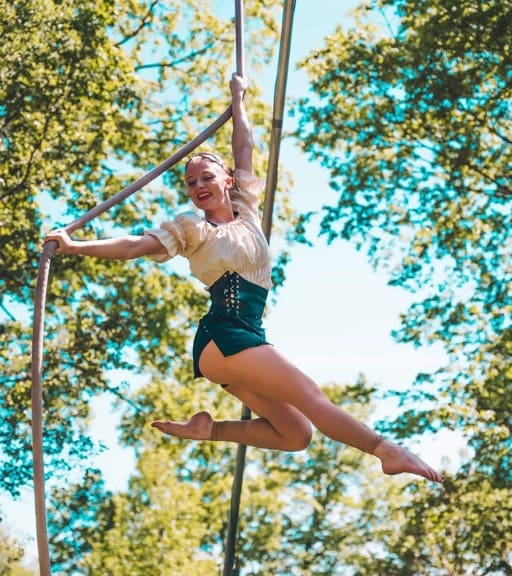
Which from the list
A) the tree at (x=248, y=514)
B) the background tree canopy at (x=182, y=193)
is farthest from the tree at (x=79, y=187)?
the tree at (x=248, y=514)

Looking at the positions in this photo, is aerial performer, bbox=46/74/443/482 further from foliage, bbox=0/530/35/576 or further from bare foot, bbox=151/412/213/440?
foliage, bbox=0/530/35/576

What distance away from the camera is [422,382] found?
10375 millimetres

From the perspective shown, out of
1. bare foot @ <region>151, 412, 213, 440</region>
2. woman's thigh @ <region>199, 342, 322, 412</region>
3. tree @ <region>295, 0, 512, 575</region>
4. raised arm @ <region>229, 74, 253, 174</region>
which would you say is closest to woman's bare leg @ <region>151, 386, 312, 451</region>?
bare foot @ <region>151, 412, 213, 440</region>

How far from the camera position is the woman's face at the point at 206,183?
12.0ft

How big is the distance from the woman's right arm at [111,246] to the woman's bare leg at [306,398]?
16.8 inches

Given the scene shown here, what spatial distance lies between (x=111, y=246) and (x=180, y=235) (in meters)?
0.28

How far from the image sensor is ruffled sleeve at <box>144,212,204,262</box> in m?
3.41

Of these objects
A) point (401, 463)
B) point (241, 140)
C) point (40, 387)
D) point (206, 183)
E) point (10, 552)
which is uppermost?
point (10, 552)

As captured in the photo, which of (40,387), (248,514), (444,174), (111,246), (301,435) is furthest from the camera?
(248,514)

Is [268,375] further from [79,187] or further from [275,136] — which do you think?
[79,187]

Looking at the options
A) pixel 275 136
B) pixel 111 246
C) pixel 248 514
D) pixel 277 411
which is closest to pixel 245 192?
pixel 111 246

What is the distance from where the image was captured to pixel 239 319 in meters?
3.46

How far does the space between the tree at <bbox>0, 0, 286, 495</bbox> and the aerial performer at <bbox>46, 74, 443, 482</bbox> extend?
6.87 meters

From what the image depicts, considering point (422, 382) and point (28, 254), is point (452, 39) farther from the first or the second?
point (28, 254)
